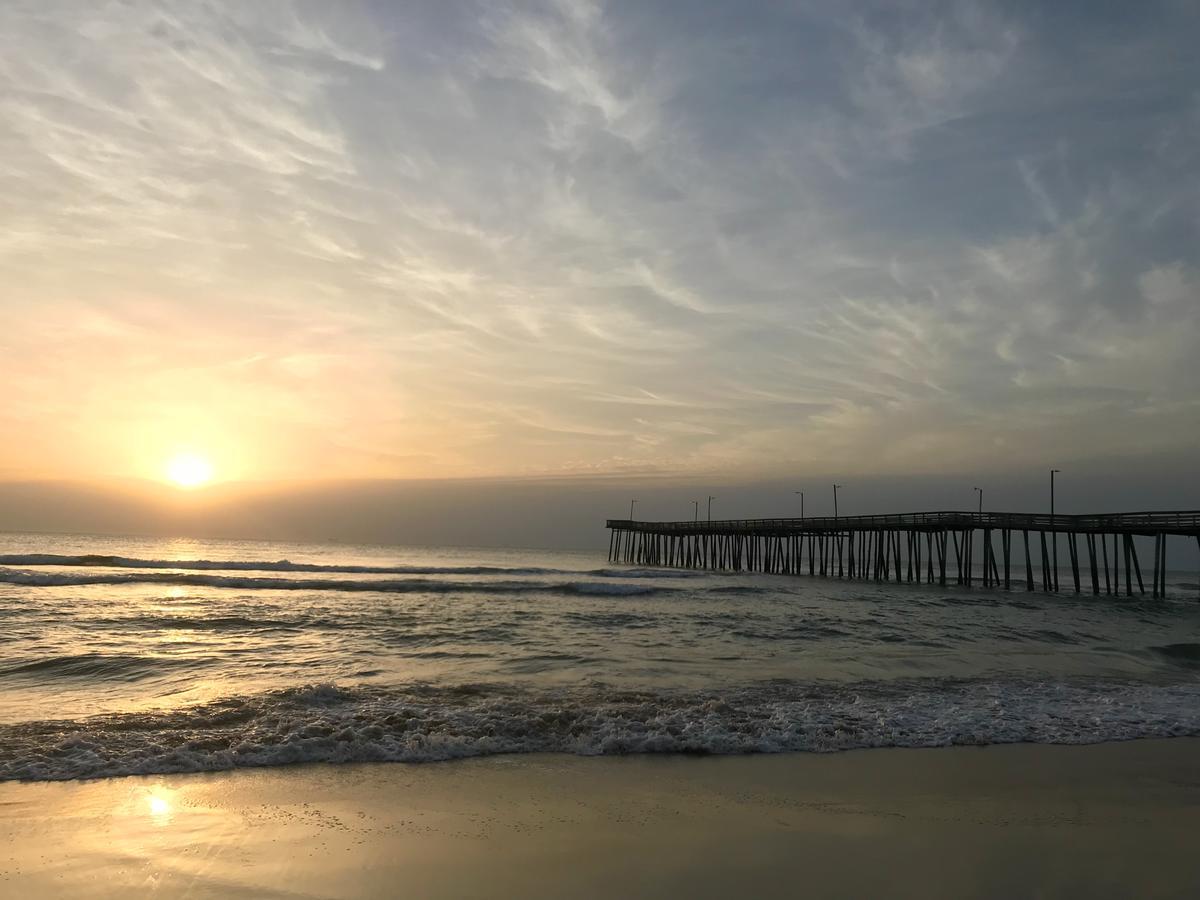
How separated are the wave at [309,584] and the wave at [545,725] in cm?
2144

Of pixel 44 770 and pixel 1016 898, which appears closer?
pixel 1016 898

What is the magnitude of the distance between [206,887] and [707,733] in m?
5.19

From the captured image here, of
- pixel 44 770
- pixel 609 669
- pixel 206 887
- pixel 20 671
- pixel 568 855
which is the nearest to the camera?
pixel 206 887

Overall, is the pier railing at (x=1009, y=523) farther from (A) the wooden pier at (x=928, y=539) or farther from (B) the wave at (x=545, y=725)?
(B) the wave at (x=545, y=725)

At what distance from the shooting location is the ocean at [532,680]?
26.0 ft

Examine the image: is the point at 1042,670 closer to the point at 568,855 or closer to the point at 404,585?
the point at 568,855

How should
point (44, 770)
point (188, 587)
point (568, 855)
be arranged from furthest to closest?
point (188, 587)
point (44, 770)
point (568, 855)

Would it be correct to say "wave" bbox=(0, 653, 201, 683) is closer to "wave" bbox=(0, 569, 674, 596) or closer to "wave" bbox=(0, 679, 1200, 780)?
"wave" bbox=(0, 679, 1200, 780)

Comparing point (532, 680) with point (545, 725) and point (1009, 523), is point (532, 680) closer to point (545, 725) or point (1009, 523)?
point (545, 725)

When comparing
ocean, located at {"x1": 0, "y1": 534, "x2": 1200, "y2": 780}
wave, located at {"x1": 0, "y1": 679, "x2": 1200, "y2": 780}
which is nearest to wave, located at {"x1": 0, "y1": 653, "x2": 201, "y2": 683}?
ocean, located at {"x1": 0, "y1": 534, "x2": 1200, "y2": 780}

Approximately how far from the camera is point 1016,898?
4.59 m

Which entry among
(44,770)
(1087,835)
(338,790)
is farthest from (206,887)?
(1087,835)

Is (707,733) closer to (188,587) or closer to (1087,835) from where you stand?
(1087,835)

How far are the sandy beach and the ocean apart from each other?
0.77 metres
